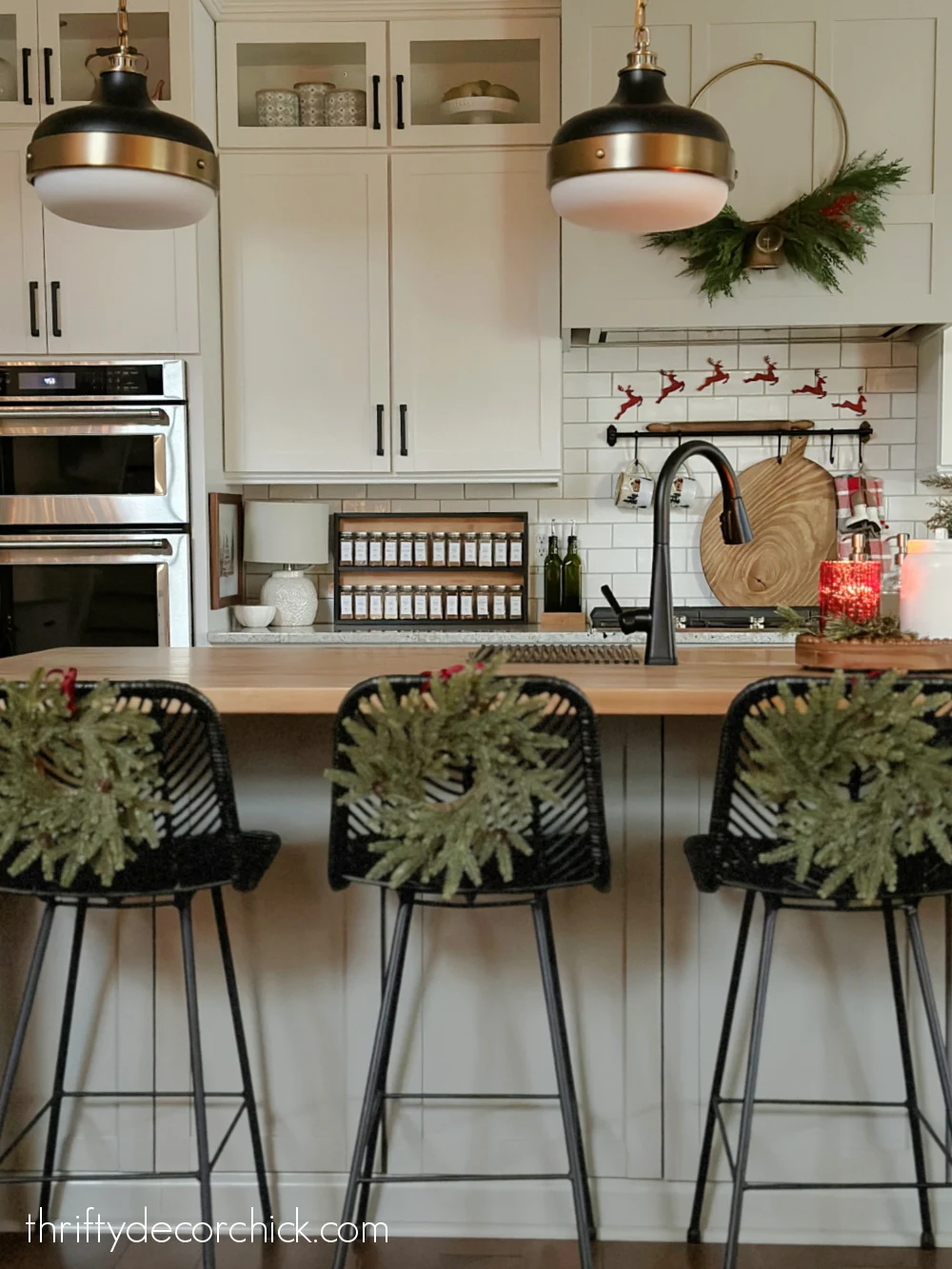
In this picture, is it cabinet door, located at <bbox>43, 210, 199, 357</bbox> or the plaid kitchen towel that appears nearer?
cabinet door, located at <bbox>43, 210, 199, 357</bbox>

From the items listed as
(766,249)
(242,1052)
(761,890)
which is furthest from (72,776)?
(766,249)

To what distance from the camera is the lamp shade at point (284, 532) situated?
4.10m

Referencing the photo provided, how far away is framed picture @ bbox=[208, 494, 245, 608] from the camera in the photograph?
3809mm

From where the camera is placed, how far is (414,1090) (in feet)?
7.48

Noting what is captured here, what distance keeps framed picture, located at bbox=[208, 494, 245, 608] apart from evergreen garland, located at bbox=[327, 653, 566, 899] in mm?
2169

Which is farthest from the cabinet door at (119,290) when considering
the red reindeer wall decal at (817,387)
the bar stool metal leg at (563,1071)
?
the bar stool metal leg at (563,1071)

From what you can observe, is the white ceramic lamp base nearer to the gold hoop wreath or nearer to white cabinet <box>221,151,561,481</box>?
white cabinet <box>221,151,561,481</box>

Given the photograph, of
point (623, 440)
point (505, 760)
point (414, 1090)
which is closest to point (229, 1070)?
point (414, 1090)

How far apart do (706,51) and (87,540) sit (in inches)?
95.8

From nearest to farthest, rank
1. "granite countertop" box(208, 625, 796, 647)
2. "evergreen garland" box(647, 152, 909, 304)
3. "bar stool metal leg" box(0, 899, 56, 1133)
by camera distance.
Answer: "bar stool metal leg" box(0, 899, 56, 1133) < "evergreen garland" box(647, 152, 909, 304) < "granite countertop" box(208, 625, 796, 647)

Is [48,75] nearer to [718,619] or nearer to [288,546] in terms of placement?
[288,546]

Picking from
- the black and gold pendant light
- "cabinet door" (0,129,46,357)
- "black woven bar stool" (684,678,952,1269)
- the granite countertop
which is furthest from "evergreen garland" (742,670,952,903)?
"cabinet door" (0,129,46,357)

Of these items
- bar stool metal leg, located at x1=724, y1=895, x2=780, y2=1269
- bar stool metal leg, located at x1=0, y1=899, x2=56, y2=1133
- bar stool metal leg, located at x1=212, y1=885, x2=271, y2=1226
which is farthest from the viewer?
bar stool metal leg, located at x1=212, y1=885, x2=271, y2=1226

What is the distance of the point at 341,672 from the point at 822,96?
2656mm
